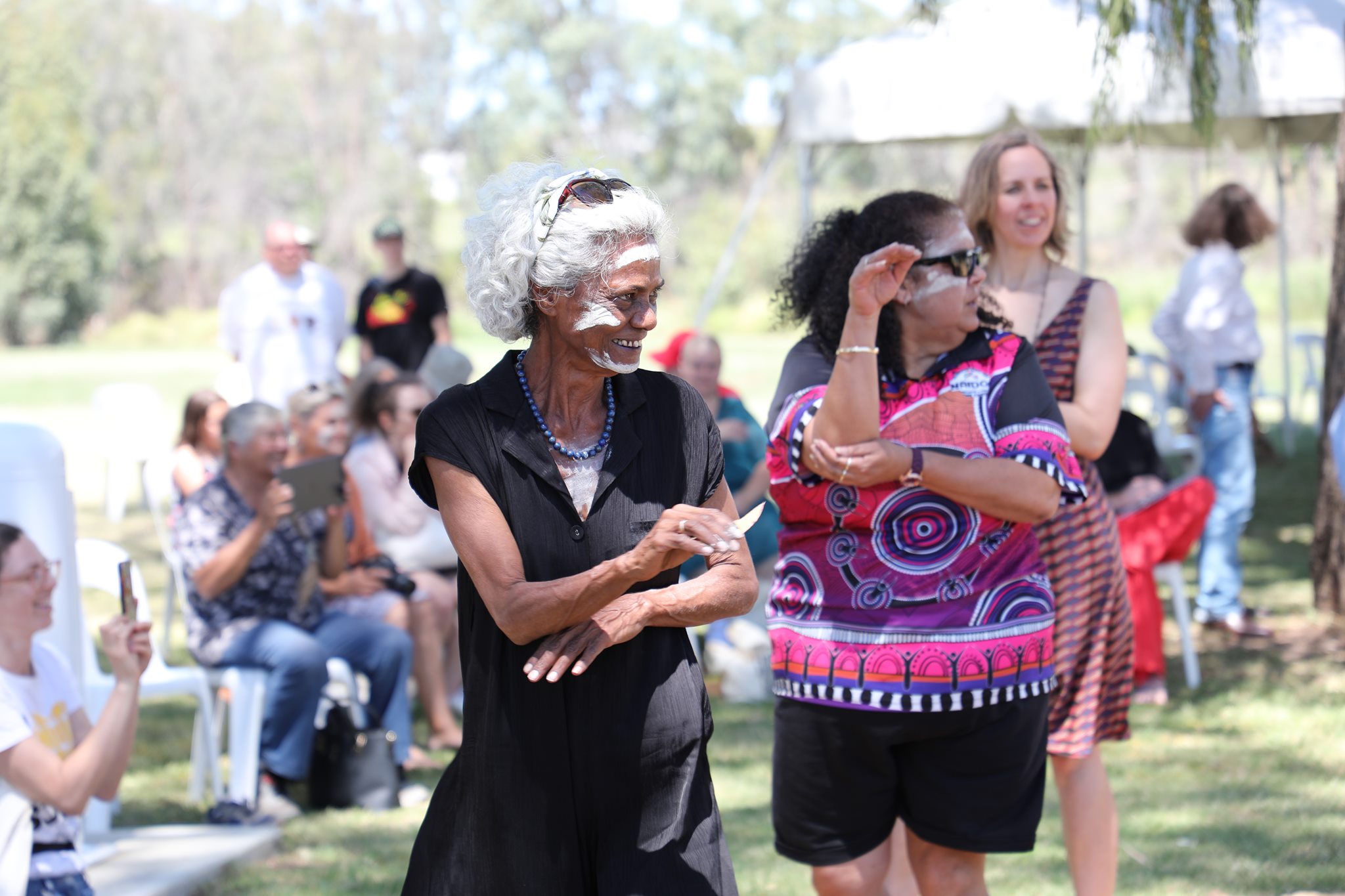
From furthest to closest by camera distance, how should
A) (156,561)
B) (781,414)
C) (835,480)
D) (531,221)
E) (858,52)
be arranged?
(156,561) < (858,52) < (781,414) < (835,480) < (531,221)

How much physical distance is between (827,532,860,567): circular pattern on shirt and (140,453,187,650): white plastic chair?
3123mm

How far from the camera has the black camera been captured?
5.70 meters

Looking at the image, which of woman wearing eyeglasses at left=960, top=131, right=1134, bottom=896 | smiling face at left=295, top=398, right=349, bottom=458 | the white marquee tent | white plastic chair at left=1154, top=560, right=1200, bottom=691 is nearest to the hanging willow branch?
woman wearing eyeglasses at left=960, top=131, right=1134, bottom=896

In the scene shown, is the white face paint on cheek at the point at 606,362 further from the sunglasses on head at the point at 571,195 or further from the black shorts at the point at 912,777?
the black shorts at the point at 912,777

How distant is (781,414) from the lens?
2.84 m

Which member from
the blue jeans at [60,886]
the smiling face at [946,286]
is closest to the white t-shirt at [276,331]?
the blue jeans at [60,886]

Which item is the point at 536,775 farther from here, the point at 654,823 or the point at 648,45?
the point at 648,45

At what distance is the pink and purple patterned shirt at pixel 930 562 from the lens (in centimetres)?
269

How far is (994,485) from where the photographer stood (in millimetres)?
2645

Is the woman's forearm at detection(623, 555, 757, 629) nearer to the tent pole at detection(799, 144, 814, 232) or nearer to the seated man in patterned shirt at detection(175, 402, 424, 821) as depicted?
the seated man in patterned shirt at detection(175, 402, 424, 821)

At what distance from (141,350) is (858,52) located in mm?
33645

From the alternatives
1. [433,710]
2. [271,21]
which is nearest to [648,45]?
[271,21]

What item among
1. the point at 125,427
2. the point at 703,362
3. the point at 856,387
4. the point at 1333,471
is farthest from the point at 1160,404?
the point at 856,387

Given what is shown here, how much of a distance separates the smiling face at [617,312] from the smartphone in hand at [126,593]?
1.41m
